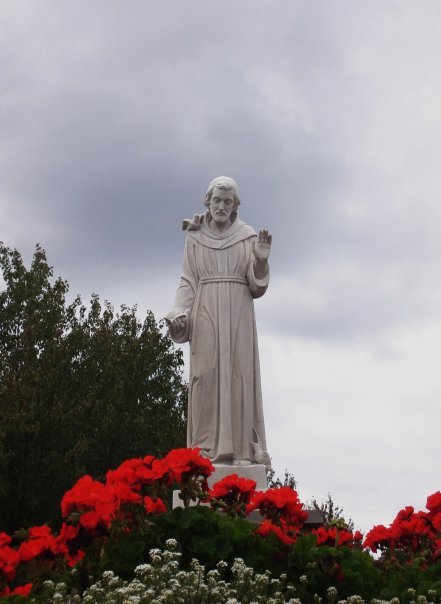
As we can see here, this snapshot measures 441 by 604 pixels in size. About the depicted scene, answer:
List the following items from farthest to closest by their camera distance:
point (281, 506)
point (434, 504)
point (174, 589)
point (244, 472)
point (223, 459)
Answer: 1. point (223, 459)
2. point (244, 472)
3. point (434, 504)
4. point (281, 506)
5. point (174, 589)

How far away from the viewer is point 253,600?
512 cm

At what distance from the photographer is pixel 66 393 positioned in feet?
90.1

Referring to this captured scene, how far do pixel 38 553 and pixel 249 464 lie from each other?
5.16m

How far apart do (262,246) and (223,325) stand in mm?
974

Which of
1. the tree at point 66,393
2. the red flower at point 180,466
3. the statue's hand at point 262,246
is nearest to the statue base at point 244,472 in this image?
the statue's hand at point 262,246

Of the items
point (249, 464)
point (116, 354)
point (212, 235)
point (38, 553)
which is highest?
point (116, 354)

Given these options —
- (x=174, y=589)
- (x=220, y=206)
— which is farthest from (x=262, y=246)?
(x=174, y=589)

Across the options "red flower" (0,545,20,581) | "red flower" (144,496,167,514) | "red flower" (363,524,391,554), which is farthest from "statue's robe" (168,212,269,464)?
"red flower" (0,545,20,581)

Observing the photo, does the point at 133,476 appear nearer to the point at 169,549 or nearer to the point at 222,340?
the point at 169,549

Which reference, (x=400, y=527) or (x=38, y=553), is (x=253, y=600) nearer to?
(x=38, y=553)

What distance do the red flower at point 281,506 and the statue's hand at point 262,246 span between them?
496 cm

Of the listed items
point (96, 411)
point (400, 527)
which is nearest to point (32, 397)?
point (96, 411)

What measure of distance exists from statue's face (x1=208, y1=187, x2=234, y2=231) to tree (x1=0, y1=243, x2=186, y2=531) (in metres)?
14.1

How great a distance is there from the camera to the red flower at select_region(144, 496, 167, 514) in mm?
5914
